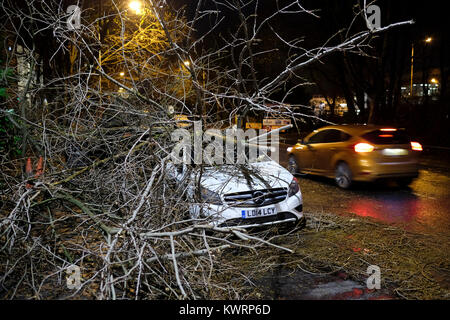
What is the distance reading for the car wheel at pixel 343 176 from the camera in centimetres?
873

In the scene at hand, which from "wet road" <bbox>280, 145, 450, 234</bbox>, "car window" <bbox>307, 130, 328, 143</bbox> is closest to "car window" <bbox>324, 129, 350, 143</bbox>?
"car window" <bbox>307, 130, 328, 143</bbox>

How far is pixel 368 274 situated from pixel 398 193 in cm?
494

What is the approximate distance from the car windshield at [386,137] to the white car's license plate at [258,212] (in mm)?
4402

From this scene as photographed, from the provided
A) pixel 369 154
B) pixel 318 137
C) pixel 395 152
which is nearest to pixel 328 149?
pixel 318 137

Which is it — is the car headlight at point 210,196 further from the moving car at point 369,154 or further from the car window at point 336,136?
the car window at point 336,136

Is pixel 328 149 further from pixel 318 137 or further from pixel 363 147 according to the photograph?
pixel 363 147

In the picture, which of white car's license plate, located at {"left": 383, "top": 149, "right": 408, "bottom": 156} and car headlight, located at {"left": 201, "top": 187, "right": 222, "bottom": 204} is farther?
white car's license plate, located at {"left": 383, "top": 149, "right": 408, "bottom": 156}

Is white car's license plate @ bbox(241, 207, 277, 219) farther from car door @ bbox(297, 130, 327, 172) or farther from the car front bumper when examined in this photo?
car door @ bbox(297, 130, 327, 172)

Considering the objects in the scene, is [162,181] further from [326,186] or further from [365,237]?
[326,186]

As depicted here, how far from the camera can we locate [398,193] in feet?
27.3

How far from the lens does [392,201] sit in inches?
300

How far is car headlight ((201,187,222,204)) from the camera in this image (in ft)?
16.2

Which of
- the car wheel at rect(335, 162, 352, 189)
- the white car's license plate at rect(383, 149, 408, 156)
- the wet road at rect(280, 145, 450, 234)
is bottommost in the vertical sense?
the wet road at rect(280, 145, 450, 234)

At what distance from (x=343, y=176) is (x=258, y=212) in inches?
183
